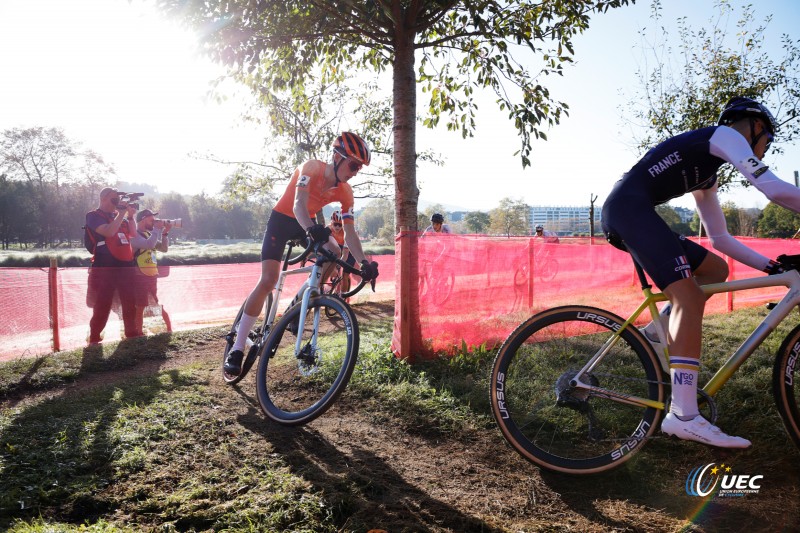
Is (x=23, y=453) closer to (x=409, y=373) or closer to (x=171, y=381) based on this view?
(x=171, y=381)

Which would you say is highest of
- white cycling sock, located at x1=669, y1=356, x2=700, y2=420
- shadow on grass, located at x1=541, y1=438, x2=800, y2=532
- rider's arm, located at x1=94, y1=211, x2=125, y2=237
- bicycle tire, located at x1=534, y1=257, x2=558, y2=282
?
rider's arm, located at x1=94, y1=211, x2=125, y2=237

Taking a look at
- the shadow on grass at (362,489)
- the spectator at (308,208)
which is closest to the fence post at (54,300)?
the spectator at (308,208)

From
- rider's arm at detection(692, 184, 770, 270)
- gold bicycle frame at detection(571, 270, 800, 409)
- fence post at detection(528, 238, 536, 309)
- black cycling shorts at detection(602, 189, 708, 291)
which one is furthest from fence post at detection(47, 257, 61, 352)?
rider's arm at detection(692, 184, 770, 270)

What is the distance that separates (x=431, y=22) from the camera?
561cm

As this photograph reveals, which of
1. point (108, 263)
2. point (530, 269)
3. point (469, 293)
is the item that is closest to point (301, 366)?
point (469, 293)

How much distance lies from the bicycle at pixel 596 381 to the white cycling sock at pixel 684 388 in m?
0.14

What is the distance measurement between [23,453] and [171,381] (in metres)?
1.98

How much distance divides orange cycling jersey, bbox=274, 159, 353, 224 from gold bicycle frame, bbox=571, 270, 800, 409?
2.45 meters

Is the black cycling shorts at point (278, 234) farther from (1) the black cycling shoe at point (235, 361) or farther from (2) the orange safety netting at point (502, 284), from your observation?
(2) the orange safety netting at point (502, 284)

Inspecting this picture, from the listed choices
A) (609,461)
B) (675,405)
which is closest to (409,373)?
(609,461)

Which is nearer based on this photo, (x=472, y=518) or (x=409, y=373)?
(x=472, y=518)

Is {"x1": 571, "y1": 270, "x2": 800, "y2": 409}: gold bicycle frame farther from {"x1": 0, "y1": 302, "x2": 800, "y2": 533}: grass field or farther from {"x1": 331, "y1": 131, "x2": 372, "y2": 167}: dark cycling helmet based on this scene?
{"x1": 331, "y1": 131, "x2": 372, "y2": 167}: dark cycling helmet

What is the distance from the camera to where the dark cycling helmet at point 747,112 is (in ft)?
9.09

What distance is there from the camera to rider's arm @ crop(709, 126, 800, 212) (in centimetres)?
256
